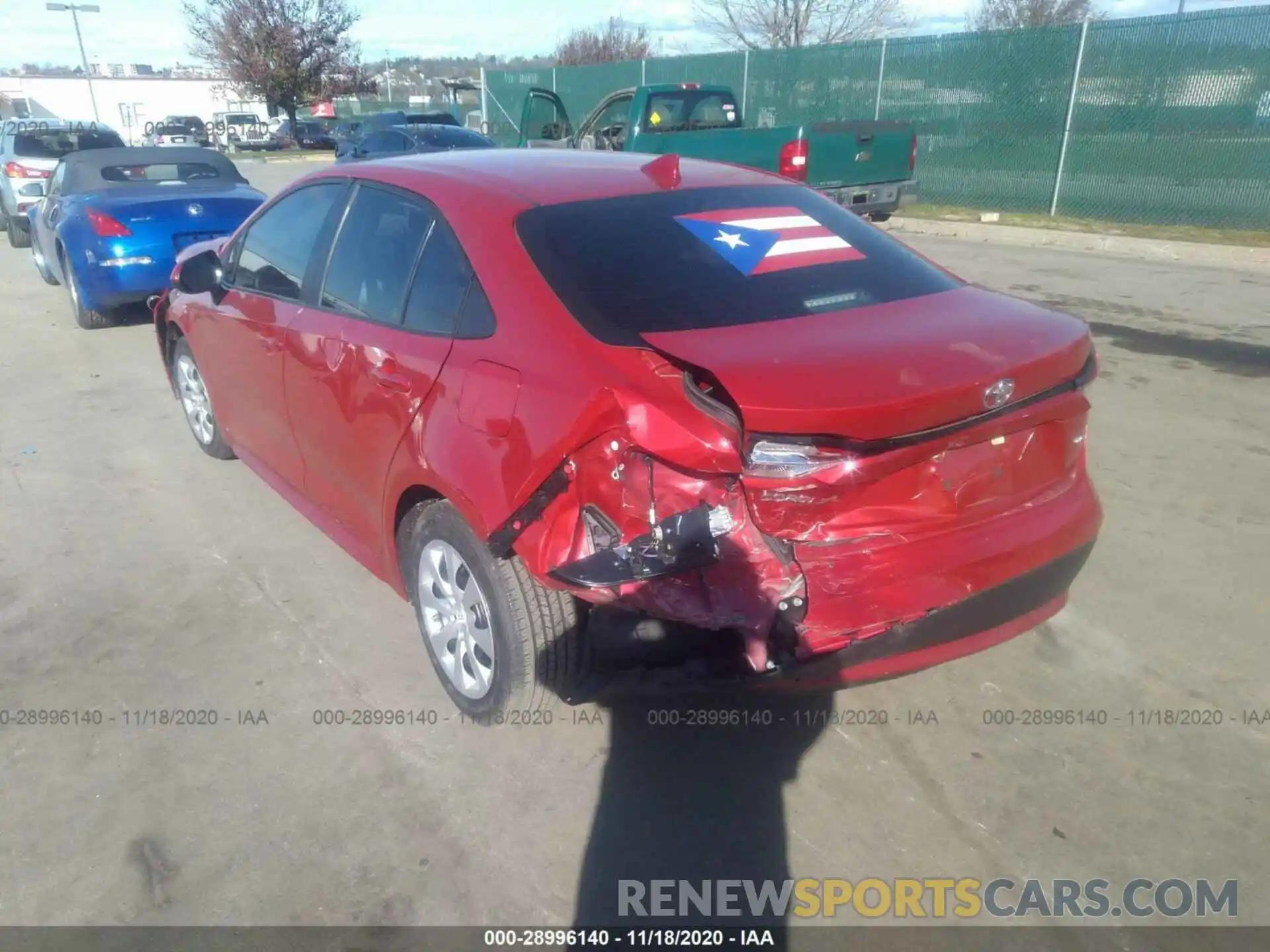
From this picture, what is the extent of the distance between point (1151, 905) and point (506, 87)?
29.9 meters

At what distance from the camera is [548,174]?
3.55 metres

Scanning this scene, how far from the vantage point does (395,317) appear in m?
3.31

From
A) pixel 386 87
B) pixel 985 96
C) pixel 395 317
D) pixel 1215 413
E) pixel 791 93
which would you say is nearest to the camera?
pixel 395 317

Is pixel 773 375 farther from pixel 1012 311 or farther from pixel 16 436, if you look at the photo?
pixel 16 436

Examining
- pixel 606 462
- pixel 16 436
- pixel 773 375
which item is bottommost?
pixel 16 436

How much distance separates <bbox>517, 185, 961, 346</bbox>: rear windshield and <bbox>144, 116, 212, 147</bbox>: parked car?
32.0 meters

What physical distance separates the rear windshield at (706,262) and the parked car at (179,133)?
105 feet

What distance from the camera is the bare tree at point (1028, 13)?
1286 inches

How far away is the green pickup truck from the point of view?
1180 cm

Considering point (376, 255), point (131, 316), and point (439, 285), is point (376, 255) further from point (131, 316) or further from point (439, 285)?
point (131, 316)

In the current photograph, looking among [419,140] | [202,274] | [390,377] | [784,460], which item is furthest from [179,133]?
[784,460]

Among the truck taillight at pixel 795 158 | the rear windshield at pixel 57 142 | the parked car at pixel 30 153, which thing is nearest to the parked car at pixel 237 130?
the parked car at pixel 30 153

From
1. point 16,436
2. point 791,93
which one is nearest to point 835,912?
point 16,436

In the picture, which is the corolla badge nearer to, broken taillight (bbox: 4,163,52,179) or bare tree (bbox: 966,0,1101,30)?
broken taillight (bbox: 4,163,52,179)
